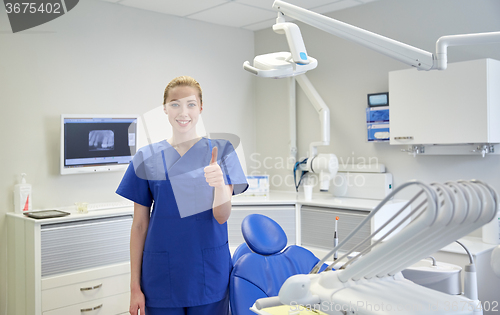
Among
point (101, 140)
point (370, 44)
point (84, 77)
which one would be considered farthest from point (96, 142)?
point (370, 44)

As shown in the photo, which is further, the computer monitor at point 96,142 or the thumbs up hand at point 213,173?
the computer monitor at point 96,142

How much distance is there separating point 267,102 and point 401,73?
1.64 metres

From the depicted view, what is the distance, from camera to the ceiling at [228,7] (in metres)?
3.46

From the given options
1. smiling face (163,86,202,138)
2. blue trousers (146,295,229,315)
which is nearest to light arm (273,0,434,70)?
smiling face (163,86,202,138)

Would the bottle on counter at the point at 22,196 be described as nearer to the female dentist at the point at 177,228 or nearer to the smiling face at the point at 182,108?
the female dentist at the point at 177,228

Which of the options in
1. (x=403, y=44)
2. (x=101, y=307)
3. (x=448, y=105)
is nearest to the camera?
(x=403, y=44)

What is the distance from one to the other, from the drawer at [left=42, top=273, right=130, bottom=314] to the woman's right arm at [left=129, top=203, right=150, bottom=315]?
47.6 inches

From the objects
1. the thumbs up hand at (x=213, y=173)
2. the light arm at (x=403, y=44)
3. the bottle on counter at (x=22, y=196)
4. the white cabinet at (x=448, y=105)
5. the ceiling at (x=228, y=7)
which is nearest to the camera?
the light arm at (x=403, y=44)

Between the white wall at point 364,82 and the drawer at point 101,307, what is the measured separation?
1.88 meters

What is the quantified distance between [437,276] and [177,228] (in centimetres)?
110

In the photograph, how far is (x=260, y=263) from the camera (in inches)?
70.7

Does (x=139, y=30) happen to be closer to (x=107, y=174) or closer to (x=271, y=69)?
(x=107, y=174)

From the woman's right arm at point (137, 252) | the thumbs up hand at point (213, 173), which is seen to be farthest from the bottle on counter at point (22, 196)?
the thumbs up hand at point (213, 173)

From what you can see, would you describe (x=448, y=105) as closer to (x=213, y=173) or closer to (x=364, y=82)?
(x=364, y=82)
